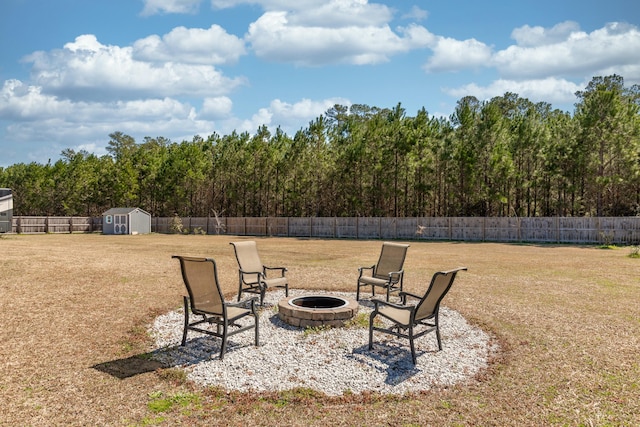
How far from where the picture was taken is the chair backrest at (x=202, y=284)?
16.2 ft

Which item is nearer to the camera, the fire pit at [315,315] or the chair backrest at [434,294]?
the chair backrest at [434,294]

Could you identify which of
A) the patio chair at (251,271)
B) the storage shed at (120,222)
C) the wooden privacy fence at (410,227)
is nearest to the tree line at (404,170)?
the wooden privacy fence at (410,227)

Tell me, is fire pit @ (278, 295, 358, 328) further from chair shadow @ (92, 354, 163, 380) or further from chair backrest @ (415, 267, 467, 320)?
chair shadow @ (92, 354, 163, 380)

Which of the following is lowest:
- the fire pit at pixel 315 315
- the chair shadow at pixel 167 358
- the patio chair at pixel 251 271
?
the chair shadow at pixel 167 358

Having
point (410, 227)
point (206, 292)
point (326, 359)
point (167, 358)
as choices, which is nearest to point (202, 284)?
point (206, 292)

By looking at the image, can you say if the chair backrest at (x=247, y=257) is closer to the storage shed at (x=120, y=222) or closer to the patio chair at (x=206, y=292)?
the patio chair at (x=206, y=292)

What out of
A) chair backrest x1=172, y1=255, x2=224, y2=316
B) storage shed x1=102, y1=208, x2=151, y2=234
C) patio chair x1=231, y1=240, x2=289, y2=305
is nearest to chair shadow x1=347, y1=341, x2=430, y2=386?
chair backrest x1=172, y1=255, x2=224, y2=316

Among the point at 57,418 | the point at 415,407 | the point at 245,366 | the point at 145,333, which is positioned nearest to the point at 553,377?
the point at 415,407

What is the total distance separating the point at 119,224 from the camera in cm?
3881

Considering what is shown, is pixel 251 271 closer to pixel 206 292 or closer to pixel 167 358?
pixel 206 292

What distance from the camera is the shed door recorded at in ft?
127

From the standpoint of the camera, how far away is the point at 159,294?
8.55 m

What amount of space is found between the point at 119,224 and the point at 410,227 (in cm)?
2651

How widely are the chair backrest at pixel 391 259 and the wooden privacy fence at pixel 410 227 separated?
22107 mm
